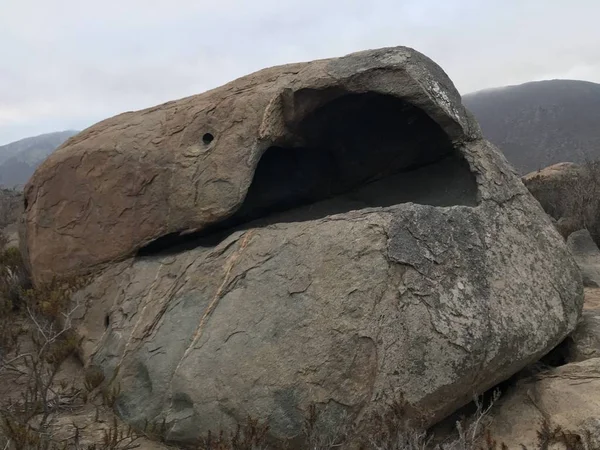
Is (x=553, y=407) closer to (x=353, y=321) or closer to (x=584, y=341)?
(x=584, y=341)

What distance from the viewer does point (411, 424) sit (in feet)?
10.8

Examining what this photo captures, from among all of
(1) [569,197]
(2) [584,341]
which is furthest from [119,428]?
(1) [569,197]

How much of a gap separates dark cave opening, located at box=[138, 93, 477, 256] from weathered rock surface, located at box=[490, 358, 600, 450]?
1779 millimetres

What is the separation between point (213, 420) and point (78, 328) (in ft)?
6.77

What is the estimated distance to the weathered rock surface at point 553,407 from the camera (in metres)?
3.33

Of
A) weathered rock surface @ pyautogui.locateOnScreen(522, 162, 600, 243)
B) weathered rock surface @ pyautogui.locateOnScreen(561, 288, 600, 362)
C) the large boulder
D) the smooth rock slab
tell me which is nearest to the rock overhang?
the large boulder

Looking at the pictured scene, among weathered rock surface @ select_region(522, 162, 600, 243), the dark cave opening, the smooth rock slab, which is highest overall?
the dark cave opening

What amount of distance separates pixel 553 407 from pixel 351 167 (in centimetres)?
337

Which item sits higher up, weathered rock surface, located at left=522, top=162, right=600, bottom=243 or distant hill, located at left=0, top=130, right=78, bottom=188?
distant hill, located at left=0, top=130, right=78, bottom=188

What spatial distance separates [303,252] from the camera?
390 cm

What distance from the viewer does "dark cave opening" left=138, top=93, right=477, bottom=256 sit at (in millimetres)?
5277

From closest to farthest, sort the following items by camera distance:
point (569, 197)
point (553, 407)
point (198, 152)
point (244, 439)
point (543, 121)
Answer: point (244, 439) < point (553, 407) < point (198, 152) < point (569, 197) < point (543, 121)

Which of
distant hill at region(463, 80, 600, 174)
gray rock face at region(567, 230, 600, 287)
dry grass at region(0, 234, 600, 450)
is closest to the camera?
dry grass at region(0, 234, 600, 450)

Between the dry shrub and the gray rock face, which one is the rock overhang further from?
the gray rock face
